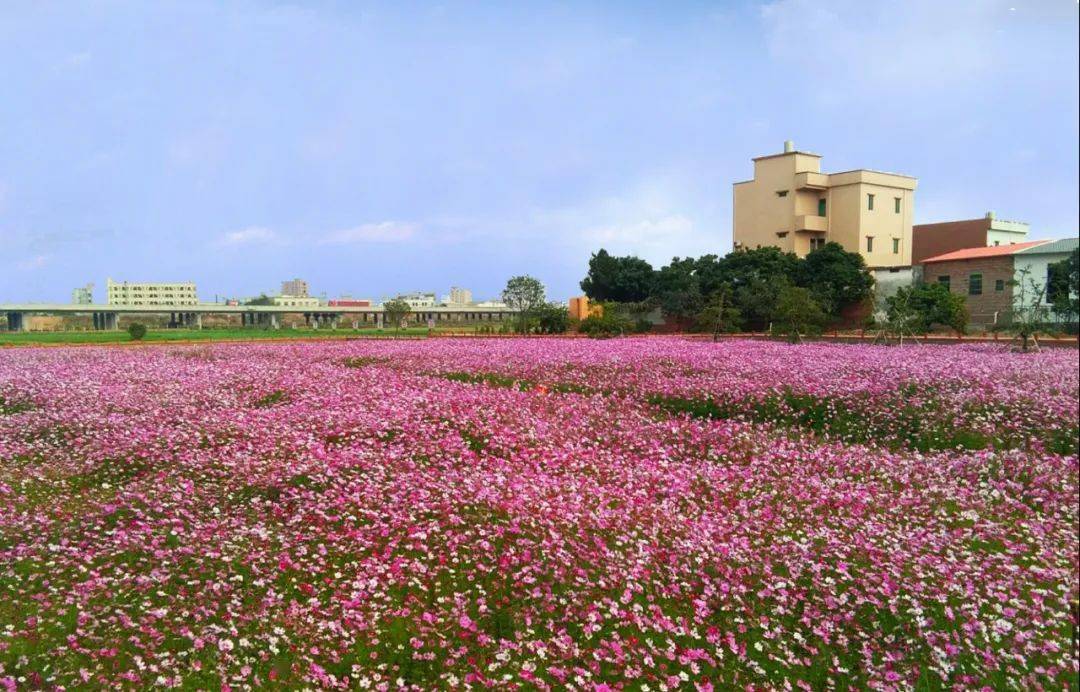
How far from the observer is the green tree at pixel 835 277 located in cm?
3222

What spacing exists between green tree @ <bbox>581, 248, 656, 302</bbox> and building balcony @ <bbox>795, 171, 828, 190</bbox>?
10.9 meters

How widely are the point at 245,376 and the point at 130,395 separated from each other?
6.99 feet

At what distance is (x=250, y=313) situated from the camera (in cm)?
2809

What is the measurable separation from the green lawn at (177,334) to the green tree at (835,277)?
17.1 meters

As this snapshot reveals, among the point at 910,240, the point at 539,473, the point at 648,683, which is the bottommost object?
the point at 648,683

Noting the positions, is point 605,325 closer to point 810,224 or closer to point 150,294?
point 150,294

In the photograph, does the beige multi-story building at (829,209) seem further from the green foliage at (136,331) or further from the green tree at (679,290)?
the green foliage at (136,331)

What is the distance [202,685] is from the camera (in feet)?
9.87

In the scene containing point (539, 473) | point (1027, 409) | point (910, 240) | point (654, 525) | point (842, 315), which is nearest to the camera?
point (654, 525)

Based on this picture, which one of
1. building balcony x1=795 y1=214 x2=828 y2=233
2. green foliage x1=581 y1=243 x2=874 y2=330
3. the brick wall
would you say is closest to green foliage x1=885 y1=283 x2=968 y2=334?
the brick wall

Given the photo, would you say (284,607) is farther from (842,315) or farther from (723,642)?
(842,315)

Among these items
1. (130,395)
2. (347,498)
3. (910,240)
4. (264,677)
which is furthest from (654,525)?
(910,240)

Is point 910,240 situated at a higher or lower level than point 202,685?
higher

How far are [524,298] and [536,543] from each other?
26.6m
